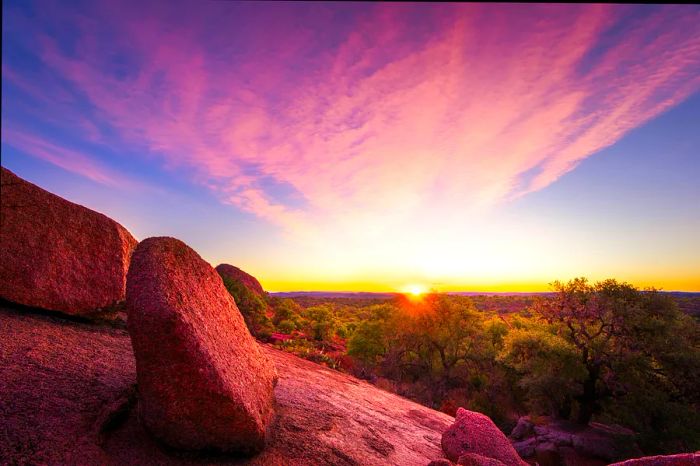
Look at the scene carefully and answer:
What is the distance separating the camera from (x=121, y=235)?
9672 millimetres

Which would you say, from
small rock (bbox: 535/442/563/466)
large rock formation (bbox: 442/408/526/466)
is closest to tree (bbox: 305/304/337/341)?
small rock (bbox: 535/442/563/466)

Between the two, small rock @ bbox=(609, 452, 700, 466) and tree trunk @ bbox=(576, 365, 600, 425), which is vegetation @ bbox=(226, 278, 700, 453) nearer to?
tree trunk @ bbox=(576, 365, 600, 425)

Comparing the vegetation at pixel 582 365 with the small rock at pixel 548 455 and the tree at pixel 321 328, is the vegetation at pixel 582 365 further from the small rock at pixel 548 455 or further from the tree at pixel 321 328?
the tree at pixel 321 328

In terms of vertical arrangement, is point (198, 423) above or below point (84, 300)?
below

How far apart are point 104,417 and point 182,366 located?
1.56 metres

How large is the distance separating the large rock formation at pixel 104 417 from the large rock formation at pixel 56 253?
535 millimetres

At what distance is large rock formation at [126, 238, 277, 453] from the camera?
471 cm

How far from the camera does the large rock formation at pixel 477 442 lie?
9398mm

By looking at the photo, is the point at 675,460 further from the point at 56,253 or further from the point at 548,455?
the point at 56,253

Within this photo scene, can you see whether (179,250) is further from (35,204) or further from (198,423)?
(35,204)

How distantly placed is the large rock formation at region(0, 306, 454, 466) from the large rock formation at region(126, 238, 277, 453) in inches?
15.4

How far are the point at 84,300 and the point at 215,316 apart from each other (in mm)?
4675

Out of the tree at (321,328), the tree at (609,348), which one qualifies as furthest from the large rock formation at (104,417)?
the tree at (321,328)

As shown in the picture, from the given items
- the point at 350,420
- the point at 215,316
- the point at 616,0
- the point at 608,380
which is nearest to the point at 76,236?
the point at 215,316
